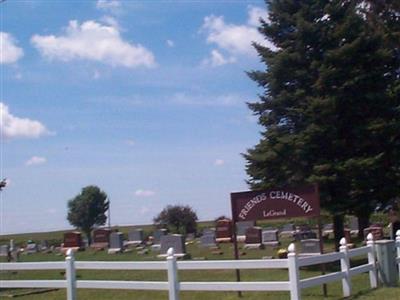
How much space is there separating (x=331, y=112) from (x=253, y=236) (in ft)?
49.9

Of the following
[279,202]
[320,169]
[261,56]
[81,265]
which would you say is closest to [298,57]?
[261,56]

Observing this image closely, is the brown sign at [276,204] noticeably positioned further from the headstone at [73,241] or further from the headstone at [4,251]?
the headstone at [73,241]

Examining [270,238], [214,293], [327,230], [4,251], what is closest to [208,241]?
[270,238]

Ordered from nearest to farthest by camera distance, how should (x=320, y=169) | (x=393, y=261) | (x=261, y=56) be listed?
1. (x=393, y=261)
2. (x=320, y=169)
3. (x=261, y=56)

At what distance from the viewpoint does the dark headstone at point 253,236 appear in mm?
42031

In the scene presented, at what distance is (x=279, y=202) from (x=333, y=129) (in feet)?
34.2

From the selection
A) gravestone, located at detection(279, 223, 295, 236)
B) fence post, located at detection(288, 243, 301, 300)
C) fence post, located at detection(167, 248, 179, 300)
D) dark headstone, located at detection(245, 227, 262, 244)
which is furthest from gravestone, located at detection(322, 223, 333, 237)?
fence post, located at detection(288, 243, 301, 300)

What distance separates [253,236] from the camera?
42.2 m

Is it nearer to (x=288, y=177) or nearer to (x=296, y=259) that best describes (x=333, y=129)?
(x=288, y=177)

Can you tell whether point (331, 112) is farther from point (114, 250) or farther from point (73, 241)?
point (73, 241)

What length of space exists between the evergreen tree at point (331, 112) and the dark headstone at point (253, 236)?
12.5 meters

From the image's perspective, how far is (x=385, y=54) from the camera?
28.8 m

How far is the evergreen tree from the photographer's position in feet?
92.9

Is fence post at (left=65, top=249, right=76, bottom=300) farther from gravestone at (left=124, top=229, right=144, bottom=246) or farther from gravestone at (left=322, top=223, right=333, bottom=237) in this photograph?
gravestone at (left=124, top=229, right=144, bottom=246)
